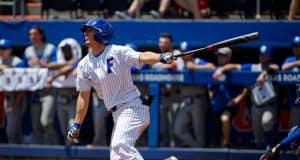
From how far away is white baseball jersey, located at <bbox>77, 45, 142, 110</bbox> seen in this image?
8.31 metres

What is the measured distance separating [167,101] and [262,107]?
124cm

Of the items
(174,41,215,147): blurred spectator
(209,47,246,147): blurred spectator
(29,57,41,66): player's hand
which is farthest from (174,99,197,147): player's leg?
(29,57,41,66): player's hand

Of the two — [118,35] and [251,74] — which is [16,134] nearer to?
[118,35]

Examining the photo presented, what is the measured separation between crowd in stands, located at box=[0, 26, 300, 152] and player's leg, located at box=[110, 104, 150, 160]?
276 cm

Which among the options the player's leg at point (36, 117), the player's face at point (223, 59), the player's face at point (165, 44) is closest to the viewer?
the player's face at point (223, 59)

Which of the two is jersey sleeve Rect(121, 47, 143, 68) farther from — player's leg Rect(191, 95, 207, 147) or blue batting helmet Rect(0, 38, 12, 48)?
blue batting helmet Rect(0, 38, 12, 48)

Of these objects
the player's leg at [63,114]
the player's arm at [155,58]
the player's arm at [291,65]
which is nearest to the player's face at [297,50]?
the player's arm at [291,65]

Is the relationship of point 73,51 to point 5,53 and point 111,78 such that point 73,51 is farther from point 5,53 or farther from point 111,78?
point 111,78

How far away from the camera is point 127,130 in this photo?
8.11 m

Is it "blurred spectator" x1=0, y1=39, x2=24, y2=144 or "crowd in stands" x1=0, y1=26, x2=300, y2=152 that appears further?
"blurred spectator" x1=0, y1=39, x2=24, y2=144

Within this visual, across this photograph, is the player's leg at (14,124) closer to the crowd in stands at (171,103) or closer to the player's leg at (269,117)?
the crowd in stands at (171,103)

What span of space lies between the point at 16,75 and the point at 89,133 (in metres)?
1.28

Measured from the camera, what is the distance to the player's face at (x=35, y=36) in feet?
38.7

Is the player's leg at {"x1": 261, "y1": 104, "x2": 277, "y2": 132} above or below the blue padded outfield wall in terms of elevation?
below
